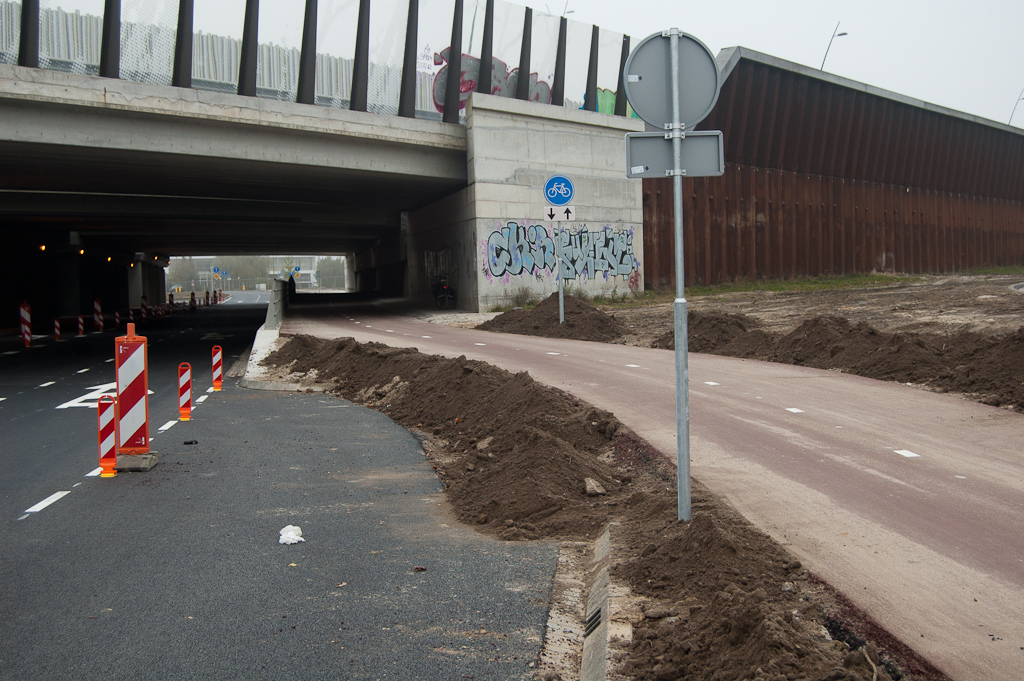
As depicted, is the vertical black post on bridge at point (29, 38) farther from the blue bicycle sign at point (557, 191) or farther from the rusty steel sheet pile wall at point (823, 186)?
the rusty steel sheet pile wall at point (823, 186)

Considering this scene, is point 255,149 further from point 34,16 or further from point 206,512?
point 206,512

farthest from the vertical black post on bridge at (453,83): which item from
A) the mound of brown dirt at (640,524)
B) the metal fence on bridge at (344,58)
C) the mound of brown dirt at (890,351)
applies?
the mound of brown dirt at (640,524)

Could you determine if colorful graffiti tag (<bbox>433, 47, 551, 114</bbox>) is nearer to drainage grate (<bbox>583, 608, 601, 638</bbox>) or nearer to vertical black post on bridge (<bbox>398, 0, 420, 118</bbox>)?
vertical black post on bridge (<bbox>398, 0, 420, 118</bbox>)

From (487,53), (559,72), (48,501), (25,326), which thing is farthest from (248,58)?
(48,501)

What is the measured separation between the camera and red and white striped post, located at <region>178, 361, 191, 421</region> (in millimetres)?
10891

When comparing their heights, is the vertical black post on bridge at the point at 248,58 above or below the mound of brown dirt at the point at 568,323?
above

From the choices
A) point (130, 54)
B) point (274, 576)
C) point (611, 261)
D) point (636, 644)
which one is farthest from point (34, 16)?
point (636, 644)

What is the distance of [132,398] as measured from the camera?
8.06 metres

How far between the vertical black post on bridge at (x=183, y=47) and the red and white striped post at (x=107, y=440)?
1873 centimetres

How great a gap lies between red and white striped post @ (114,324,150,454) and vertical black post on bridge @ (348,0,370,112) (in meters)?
20.6

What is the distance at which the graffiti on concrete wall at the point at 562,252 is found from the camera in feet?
96.1

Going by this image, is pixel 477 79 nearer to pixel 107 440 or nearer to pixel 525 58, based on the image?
pixel 525 58

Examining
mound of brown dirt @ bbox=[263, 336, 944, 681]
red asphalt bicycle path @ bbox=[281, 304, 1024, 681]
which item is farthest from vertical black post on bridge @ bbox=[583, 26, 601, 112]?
mound of brown dirt @ bbox=[263, 336, 944, 681]

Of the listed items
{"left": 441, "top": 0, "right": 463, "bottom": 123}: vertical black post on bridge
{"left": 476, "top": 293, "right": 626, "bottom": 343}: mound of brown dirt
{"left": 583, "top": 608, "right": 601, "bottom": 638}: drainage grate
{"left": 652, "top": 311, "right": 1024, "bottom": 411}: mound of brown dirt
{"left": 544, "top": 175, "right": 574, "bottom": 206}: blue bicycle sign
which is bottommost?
Result: {"left": 583, "top": 608, "right": 601, "bottom": 638}: drainage grate
